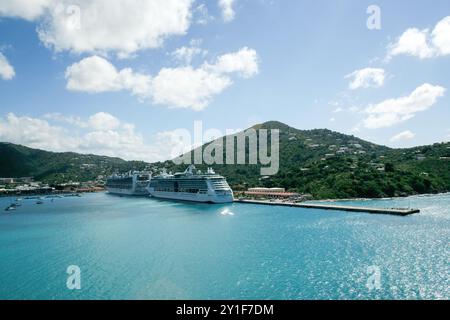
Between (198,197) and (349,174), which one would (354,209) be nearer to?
(349,174)

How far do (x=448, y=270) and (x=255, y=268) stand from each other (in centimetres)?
1295

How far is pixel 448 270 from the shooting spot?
71.5 ft

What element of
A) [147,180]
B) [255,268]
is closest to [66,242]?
[255,268]

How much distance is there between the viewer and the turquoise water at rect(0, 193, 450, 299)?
19.4 metres

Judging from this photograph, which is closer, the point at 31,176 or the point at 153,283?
the point at 153,283

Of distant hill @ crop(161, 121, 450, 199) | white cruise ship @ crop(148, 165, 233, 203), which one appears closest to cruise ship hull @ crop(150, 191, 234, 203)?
white cruise ship @ crop(148, 165, 233, 203)

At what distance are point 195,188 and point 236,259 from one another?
49903 millimetres

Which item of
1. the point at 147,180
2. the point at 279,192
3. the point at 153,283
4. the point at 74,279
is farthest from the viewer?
the point at 147,180

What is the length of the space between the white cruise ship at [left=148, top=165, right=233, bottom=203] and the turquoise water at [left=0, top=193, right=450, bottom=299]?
24.7 meters

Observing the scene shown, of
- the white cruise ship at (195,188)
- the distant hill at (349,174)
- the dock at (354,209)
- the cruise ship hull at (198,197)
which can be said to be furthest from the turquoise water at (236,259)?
the distant hill at (349,174)

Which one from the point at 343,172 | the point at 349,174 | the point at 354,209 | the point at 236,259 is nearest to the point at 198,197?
the point at 354,209

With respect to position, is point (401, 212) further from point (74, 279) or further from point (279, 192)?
point (74, 279)

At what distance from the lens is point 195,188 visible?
74.9 metres

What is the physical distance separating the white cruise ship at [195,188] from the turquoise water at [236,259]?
2473cm
